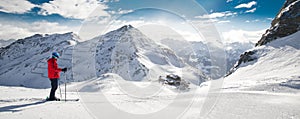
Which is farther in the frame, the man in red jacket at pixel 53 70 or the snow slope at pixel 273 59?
the snow slope at pixel 273 59

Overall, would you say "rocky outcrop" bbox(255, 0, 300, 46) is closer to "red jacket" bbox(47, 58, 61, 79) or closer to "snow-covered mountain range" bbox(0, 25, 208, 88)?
"red jacket" bbox(47, 58, 61, 79)

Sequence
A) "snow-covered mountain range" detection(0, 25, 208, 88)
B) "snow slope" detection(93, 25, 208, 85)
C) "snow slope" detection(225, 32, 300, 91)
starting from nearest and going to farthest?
1. "snow slope" detection(225, 32, 300, 91)
2. "snow slope" detection(93, 25, 208, 85)
3. "snow-covered mountain range" detection(0, 25, 208, 88)

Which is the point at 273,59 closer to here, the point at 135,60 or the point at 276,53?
the point at 276,53

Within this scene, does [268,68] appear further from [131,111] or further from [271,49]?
[131,111]

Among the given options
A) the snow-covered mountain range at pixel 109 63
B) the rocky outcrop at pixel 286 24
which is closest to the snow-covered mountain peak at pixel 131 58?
the snow-covered mountain range at pixel 109 63

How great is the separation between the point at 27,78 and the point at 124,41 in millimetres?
81796

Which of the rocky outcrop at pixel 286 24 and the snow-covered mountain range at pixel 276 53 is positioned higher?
the rocky outcrop at pixel 286 24

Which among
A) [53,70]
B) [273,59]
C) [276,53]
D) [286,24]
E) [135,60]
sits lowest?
[53,70]

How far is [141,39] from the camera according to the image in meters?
187

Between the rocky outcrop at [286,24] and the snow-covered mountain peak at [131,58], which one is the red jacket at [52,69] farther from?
the snow-covered mountain peak at [131,58]

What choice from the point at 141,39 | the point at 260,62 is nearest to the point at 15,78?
the point at 141,39

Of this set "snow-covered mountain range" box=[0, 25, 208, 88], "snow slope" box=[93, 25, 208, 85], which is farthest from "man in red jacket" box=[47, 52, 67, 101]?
"snow-covered mountain range" box=[0, 25, 208, 88]

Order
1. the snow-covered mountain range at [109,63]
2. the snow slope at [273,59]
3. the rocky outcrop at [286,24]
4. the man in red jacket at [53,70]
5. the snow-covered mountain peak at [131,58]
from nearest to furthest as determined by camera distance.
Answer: the man in red jacket at [53,70] < the snow slope at [273,59] < the rocky outcrop at [286,24] < the snow-covered mountain peak at [131,58] < the snow-covered mountain range at [109,63]

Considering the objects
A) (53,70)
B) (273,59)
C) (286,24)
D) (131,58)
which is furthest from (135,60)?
(53,70)
